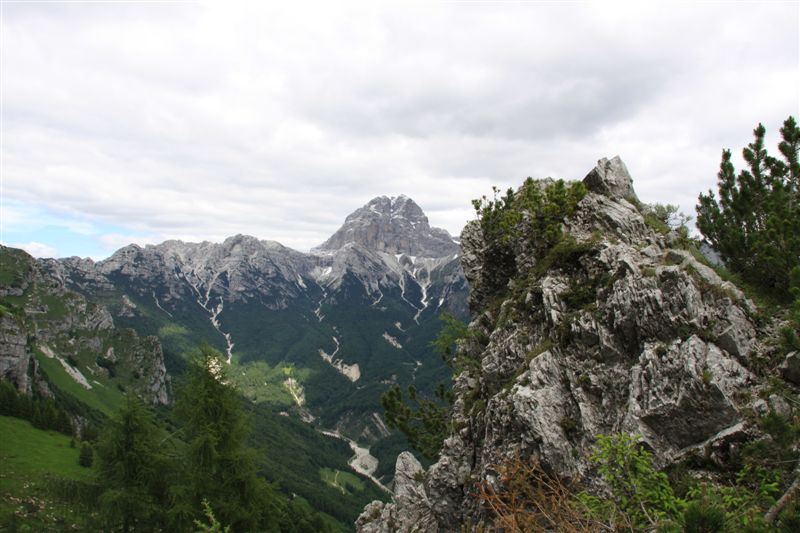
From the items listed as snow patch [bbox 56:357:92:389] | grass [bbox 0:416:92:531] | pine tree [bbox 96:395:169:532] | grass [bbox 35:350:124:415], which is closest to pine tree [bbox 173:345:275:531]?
pine tree [bbox 96:395:169:532]

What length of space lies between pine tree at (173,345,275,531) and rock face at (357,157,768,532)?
9.94 m

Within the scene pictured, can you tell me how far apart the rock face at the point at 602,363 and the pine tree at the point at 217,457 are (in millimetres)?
9943

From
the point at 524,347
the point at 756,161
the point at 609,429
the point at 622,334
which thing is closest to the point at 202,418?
the point at 524,347

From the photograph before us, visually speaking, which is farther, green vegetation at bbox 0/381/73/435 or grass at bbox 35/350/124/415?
grass at bbox 35/350/124/415

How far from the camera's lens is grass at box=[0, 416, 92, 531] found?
49.1 m

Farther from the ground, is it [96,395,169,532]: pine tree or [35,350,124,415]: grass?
[96,395,169,532]: pine tree

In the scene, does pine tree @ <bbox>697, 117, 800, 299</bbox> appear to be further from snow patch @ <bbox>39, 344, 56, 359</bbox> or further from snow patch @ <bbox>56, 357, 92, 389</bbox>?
snow patch @ <bbox>39, 344, 56, 359</bbox>

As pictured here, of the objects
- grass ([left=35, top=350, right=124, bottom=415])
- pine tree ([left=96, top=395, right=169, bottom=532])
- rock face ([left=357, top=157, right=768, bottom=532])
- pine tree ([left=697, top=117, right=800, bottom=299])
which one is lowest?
grass ([left=35, top=350, right=124, bottom=415])

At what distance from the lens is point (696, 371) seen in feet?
52.3

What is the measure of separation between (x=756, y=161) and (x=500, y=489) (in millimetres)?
22824

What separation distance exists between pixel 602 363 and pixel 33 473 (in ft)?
297

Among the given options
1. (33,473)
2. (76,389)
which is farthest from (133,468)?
(76,389)

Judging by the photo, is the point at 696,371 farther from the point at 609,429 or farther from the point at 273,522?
the point at 273,522

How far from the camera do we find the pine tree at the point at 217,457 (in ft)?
74.6
